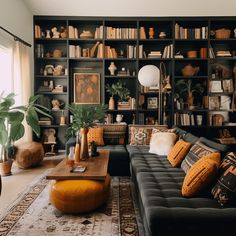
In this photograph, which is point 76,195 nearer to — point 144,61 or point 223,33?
point 144,61

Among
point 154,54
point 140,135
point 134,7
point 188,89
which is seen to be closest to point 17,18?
point 134,7

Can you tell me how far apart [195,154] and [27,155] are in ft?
9.33

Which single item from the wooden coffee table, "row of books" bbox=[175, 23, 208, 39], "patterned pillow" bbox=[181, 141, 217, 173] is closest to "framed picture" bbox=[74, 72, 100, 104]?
"row of books" bbox=[175, 23, 208, 39]

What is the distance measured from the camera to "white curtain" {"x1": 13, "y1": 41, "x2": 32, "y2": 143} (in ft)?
16.4

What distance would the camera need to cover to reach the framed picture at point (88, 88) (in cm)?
625

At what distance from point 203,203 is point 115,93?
13.5 ft

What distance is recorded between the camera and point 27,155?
15.1 ft

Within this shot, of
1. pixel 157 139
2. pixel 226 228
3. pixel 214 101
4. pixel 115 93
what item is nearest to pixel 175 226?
pixel 226 228

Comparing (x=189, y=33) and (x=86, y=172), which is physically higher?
(x=189, y=33)

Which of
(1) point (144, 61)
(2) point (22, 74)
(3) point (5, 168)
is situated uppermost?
(1) point (144, 61)

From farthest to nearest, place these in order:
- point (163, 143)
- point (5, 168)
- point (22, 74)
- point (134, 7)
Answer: point (134, 7)
point (22, 74)
point (5, 168)
point (163, 143)

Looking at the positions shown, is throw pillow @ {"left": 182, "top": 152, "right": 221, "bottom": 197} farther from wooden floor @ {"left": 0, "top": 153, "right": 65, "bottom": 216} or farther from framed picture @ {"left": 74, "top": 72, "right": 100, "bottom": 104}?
framed picture @ {"left": 74, "top": 72, "right": 100, "bottom": 104}

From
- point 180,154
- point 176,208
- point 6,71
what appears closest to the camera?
point 176,208

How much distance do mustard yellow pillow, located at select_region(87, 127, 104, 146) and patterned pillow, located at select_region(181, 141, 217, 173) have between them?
6.29ft
